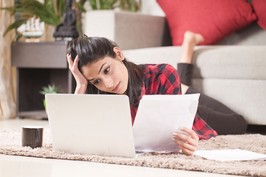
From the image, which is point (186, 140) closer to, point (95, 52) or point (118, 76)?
point (118, 76)

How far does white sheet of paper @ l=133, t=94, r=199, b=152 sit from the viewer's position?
1.88 metres

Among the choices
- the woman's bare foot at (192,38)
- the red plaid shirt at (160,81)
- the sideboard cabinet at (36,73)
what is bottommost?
the sideboard cabinet at (36,73)

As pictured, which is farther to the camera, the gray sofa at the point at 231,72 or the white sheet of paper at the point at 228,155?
the gray sofa at the point at 231,72

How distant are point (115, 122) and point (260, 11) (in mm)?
1923

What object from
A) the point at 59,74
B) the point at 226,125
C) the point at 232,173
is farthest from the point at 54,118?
the point at 59,74

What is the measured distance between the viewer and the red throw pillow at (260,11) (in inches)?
140

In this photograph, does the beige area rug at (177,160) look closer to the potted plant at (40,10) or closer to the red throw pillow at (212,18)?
the red throw pillow at (212,18)

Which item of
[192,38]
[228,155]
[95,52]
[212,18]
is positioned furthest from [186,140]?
[212,18]

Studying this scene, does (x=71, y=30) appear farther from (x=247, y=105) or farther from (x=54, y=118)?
(x=54, y=118)

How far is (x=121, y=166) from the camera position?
1885mm

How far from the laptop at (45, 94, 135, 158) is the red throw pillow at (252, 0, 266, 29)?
6.14 feet

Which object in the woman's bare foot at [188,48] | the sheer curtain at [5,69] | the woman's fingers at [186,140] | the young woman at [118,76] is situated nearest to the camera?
the woman's fingers at [186,140]

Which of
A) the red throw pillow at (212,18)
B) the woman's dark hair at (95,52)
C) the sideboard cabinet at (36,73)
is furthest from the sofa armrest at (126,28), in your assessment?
the woman's dark hair at (95,52)

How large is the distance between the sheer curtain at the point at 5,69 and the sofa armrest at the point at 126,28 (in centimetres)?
69
